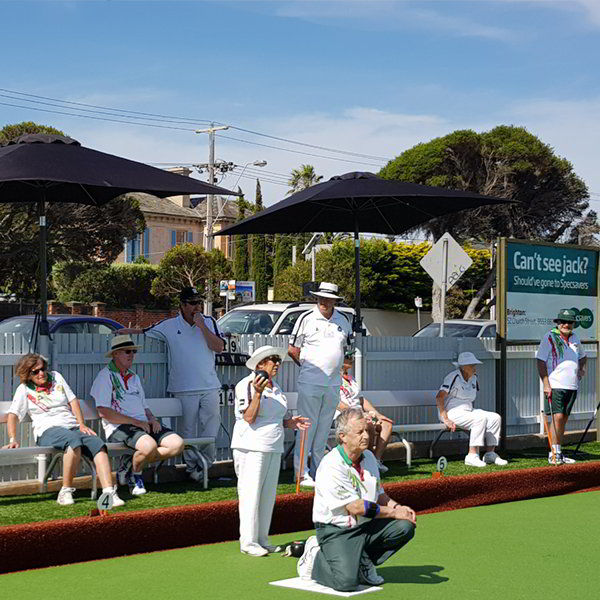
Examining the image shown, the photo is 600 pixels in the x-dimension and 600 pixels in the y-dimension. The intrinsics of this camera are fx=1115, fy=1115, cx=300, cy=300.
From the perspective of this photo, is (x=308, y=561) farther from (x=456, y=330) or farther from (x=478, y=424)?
(x=456, y=330)

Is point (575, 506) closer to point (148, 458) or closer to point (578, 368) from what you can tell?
point (578, 368)

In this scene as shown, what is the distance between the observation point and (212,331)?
397 inches

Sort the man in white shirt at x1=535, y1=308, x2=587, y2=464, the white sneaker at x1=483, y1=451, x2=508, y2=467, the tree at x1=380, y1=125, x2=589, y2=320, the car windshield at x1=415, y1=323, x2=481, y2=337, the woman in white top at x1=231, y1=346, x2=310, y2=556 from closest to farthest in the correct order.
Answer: the woman in white top at x1=231, y1=346, x2=310, y2=556 → the white sneaker at x1=483, y1=451, x2=508, y2=467 → the man in white shirt at x1=535, y1=308, x2=587, y2=464 → the car windshield at x1=415, y1=323, x2=481, y2=337 → the tree at x1=380, y1=125, x2=589, y2=320

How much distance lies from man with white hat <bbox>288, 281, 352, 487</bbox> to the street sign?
14.9ft

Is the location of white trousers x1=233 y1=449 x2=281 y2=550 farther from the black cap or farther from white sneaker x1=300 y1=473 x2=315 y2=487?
the black cap

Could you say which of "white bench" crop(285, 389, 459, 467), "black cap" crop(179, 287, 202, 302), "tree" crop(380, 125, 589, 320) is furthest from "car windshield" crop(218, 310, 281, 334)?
"tree" crop(380, 125, 589, 320)

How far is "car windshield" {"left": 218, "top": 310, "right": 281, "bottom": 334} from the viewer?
1611cm

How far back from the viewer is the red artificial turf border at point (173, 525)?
277 inches

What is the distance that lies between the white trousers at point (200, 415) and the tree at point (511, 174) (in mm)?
48681

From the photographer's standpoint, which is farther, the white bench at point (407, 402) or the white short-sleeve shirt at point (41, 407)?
the white bench at point (407, 402)

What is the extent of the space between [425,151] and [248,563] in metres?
53.4

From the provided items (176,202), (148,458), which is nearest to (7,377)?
(148,458)

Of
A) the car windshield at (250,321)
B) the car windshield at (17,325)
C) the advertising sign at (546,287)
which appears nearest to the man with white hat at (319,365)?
the advertising sign at (546,287)

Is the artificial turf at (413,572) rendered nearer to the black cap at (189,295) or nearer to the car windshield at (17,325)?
the black cap at (189,295)
